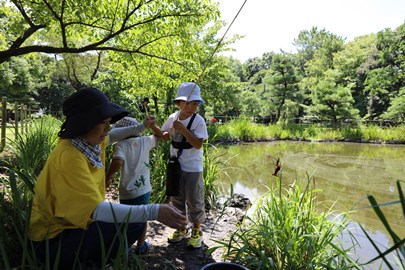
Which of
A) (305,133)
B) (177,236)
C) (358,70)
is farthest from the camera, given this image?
(358,70)

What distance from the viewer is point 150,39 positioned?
4.32m

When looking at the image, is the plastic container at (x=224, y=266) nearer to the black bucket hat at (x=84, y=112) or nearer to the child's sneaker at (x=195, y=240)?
the black bucket hat at (x=84, y=112)

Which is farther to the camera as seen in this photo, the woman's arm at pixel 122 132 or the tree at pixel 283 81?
the tree at pixel 283 81

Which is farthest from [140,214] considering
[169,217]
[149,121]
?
[149,121]

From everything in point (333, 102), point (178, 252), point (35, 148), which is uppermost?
point (333, 102)

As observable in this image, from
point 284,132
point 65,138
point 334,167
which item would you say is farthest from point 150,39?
point 284,132

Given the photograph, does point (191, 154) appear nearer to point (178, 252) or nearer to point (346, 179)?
point (178, 252)

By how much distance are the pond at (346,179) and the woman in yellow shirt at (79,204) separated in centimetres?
184

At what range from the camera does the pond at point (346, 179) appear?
390 centimetres

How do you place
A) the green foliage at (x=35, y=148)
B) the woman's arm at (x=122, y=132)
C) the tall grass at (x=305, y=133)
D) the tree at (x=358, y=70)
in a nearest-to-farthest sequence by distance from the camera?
the woman's arm at (x=122, y=132), the green foliage at (x=35, y=148), the tall grass at (x=305, y=133), the tree at (x=358, y=70)

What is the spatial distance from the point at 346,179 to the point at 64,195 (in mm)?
6824

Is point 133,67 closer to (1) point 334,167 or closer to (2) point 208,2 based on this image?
(2) point 208,2

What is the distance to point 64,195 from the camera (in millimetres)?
1175

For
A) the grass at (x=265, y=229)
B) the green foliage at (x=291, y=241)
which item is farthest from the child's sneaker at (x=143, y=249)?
the green foliage at (x=291, y=241)
